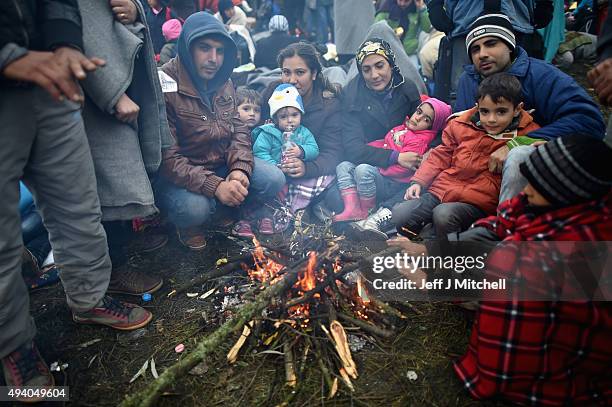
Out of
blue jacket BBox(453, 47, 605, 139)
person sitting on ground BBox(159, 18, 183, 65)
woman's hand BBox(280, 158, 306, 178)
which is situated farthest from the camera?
person sitting on ground BBox(159, 18, 183, 65)

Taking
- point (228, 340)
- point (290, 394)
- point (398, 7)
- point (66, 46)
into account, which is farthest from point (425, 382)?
point (398, 7)

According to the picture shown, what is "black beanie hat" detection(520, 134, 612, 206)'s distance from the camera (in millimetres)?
2033

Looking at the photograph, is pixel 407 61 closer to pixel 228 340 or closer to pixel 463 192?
pixel 463 192

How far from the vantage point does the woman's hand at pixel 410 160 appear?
4352 millimetres

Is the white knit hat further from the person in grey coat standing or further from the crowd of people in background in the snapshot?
the person in grey coat standing

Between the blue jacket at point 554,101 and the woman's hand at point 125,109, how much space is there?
313 centimetres

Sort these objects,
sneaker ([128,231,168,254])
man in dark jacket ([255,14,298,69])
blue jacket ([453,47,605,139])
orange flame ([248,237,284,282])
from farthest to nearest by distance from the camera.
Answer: man in dark jacket ([255,14,298,69]), sneaker ([128,231,168,254]), orange flame ([248,237,284,282]), blue jacket ([453,47,605,139])

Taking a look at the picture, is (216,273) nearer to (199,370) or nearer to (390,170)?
(199,370)

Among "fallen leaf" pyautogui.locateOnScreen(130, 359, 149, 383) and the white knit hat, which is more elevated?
the white knit hat

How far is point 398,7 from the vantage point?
7.64m

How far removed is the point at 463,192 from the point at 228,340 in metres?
2.30

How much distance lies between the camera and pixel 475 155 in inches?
133

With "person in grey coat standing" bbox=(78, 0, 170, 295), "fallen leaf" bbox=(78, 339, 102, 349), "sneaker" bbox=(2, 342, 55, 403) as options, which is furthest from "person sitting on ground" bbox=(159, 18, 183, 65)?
"sneaker" bbox=(2, 342, 55, 403)

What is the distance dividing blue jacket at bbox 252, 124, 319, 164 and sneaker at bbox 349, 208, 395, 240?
1.04 metres
